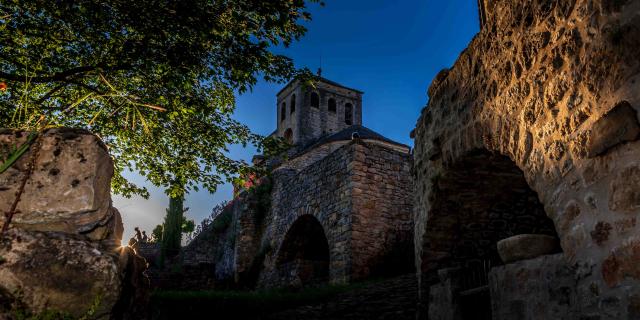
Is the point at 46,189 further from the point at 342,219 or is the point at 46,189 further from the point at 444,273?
the point at 342,219

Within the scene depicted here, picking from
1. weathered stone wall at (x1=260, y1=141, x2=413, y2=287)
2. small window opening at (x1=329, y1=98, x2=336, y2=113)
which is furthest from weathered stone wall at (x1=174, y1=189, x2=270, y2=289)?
small window opening at (x1=329, y1=98, x2=336, y2=113)

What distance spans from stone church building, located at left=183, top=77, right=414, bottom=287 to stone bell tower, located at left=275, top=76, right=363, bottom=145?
1813 cm

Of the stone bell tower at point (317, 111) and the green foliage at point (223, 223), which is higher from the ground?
the stone bell tower at point (317, 111)

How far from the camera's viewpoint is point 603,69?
7.65 feet

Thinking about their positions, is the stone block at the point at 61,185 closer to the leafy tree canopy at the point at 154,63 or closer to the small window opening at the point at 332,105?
the leafy tree canopy at the point at 154,63

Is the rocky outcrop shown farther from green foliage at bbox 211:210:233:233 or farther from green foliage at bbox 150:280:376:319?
green foliage at bbox 211:210:233:233

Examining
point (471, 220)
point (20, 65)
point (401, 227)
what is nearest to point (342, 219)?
point (401, 227)

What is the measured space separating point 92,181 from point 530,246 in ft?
9.79

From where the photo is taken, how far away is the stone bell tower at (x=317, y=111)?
36.6 meters

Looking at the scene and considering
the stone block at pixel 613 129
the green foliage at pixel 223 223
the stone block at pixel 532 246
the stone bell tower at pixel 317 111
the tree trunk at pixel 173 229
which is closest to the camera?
the stone block at pixel 613 129

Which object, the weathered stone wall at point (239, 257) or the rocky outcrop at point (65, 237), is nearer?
the rocky outcrop at point (65, 237)

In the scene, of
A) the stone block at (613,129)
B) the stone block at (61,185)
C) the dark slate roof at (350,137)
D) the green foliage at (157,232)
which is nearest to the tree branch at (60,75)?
the stone block at (61,185)

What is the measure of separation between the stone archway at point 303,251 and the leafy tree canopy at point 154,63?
4.93m

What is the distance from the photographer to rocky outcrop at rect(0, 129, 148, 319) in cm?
188
